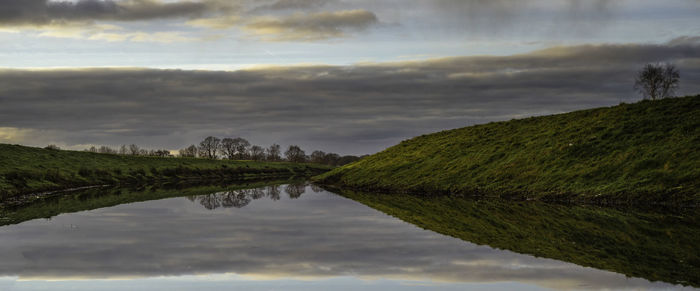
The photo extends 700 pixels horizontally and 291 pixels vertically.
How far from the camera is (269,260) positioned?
57.5 ft

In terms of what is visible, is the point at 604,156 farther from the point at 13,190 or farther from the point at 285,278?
the point at 13,190

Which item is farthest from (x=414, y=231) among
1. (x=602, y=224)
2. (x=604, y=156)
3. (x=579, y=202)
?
(x=604, y=156)

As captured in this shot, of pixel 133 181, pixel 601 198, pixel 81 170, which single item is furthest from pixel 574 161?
pixel 133 181

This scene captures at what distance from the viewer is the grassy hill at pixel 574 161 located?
127 feet

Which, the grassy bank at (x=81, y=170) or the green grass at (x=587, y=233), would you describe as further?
the grassy bank at (x=81, y=170)

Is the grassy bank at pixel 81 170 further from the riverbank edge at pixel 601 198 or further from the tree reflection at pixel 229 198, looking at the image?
the riverbank edge at pixel 601 198

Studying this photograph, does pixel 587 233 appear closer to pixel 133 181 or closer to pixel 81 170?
pixel 81 170

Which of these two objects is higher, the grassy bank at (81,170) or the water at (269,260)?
the grassy bank at (81,170)

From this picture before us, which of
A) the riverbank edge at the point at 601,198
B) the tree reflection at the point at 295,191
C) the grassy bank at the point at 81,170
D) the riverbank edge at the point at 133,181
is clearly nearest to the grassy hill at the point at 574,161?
the riverbank edge at the point at 601,198

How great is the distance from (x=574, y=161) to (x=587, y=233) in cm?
2677

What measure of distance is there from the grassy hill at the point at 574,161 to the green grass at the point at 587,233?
5562 millimetres

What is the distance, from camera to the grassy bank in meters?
62.5

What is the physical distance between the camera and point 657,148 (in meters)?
43.9

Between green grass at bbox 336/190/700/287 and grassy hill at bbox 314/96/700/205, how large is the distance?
556 centimetres
